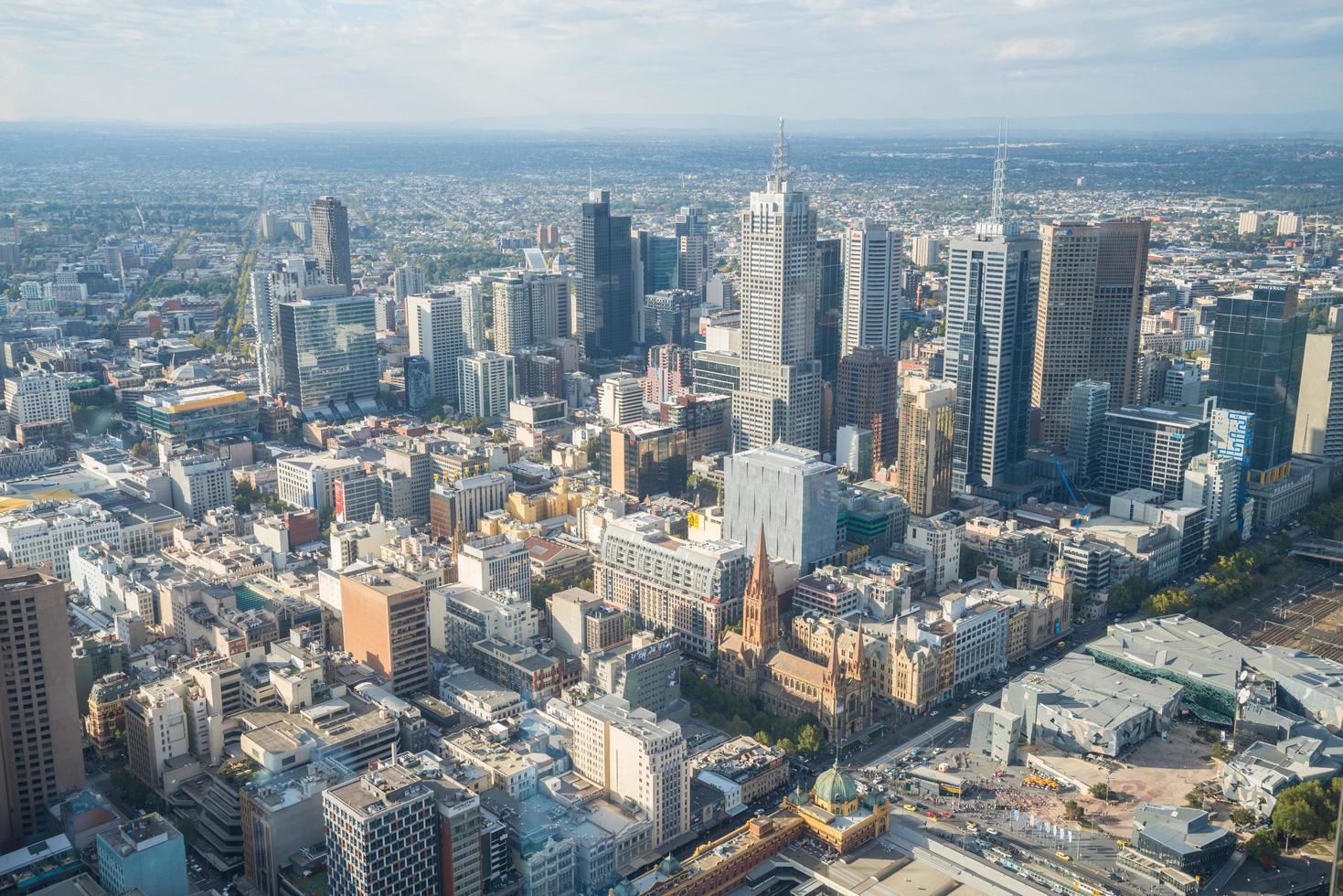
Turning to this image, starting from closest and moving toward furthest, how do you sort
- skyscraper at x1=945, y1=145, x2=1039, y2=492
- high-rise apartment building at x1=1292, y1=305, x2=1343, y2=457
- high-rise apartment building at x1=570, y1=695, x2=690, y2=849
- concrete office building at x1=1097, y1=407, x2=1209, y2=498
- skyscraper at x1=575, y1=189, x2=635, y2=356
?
high-rise apartment building at x1=570, y1=695, x2=690, y2=849
concrete office building at x1=1097, y1=407, x2=1209, y2=498
skyscraper at x1=945, y1=145, x2=1039, y2=492
high-rise apartment building at x1=1292, y1=305, x2=1343, y2=457
skyscraper at x1=575, y1=189, x2=635, y2=356

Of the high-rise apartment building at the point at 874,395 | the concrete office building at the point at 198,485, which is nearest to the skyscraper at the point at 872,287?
the high-rise apartment building at the point at 874,395

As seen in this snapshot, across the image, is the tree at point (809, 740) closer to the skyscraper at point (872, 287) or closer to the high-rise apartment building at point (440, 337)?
the skyscraper at point (872, 287)

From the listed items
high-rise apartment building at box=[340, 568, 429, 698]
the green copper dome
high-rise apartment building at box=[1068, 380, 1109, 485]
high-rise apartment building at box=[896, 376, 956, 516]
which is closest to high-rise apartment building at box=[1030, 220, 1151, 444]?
high-rise apartment building at box=[1068, 380, 1109, 485]

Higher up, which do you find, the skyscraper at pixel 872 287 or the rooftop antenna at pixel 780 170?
the rooftop antenna at pixel 780 170

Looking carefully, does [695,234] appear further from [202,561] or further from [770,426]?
[202,561]

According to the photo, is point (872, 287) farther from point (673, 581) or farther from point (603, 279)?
point (673, 581)

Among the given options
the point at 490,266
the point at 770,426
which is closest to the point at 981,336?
the point at 770,426

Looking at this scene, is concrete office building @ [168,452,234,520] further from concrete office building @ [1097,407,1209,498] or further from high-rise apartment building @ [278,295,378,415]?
concrete office building @ [1097,407,1209,498]
